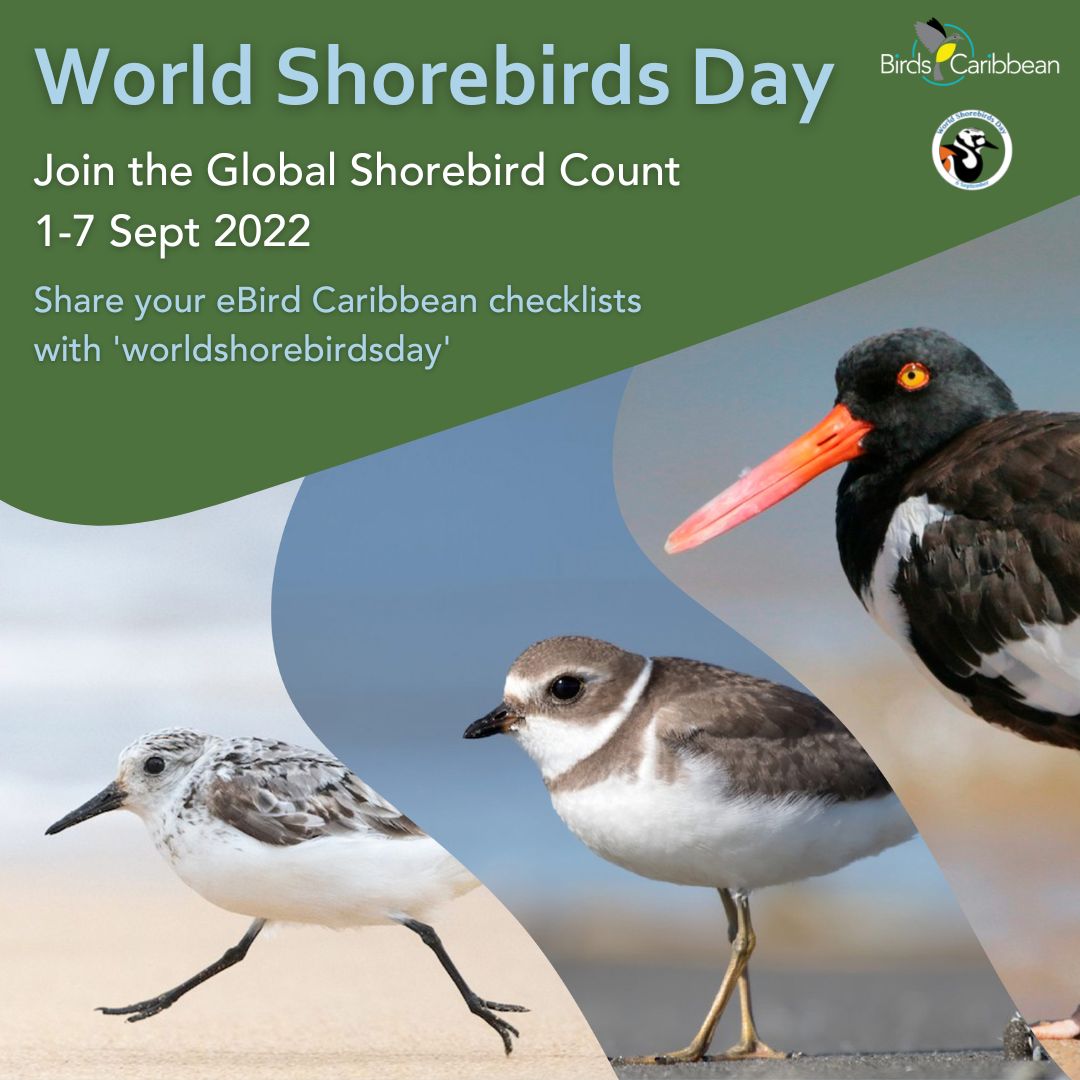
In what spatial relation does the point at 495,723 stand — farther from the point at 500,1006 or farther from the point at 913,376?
the point at 913,376

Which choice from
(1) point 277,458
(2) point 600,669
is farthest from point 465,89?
(2) point 600,669

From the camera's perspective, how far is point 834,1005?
4164 millimetres

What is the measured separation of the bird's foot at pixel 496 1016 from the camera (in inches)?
173

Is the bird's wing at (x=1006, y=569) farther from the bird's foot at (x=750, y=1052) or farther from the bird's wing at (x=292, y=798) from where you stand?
the bird's wing at (x=292, y=798)

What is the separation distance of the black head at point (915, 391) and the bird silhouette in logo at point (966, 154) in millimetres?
436

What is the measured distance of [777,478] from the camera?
4.49 meters

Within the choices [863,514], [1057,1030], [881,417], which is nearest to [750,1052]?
[1057,1030]

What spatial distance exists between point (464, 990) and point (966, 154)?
2.68 meters

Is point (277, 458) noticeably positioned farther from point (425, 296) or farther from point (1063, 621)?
point (1063, 621)

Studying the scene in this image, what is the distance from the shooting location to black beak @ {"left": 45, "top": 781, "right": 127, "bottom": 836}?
4.50 metres

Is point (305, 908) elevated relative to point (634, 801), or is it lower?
lower

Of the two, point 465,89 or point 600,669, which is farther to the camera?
point 465,89

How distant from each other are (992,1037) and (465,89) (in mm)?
2906

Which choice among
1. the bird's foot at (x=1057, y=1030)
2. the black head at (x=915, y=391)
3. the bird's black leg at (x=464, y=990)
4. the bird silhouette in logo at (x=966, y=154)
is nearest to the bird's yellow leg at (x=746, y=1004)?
the bird's black leg at (x=464, y=990)
